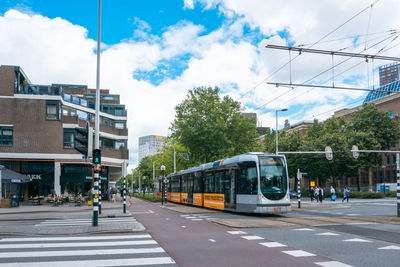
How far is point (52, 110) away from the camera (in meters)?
39.2

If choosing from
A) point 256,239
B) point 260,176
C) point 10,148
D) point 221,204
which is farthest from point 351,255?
point 10,148

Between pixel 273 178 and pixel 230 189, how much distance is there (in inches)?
127

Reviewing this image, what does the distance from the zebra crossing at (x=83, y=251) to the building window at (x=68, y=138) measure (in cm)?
2987

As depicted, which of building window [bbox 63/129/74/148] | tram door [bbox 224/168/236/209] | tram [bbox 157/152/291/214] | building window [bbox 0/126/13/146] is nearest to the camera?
tram [bbox 157/152/291/214]

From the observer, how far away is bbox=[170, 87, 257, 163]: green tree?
4009 centimetres

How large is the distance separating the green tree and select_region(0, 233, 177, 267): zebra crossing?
28639 millimetres

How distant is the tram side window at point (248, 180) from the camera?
19.3 meters

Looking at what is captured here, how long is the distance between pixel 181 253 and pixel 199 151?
109 ft

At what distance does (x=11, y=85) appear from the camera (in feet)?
125

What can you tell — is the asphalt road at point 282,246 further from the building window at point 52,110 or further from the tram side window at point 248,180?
the building window at point 52,110

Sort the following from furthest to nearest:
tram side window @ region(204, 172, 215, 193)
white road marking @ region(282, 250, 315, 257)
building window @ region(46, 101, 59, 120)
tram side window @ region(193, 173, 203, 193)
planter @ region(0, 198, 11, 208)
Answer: building window @ region(46, 101, 59, 120)
planter @ region(0, 198, 11, 208)
tram side window @ region(193, 173, 203, 193)
tram side window @ region(204, 172, 215, 193)
white road marking @ region(282, 250, 315, 257)

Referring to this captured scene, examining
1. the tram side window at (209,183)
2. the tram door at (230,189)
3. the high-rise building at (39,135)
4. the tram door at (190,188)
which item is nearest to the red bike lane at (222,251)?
the tram door at (230,189)

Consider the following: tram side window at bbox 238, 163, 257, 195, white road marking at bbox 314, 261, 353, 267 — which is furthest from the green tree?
white road marking at bbox 314, 261, 353, 267

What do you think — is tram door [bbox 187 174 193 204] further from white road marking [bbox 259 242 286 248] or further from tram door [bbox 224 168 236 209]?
white road marking [bbox 259 242 286 248]
